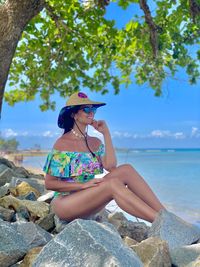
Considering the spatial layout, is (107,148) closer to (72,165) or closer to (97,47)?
(72,165)

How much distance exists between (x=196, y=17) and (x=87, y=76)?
3.39m

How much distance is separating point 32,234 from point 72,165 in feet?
2.83

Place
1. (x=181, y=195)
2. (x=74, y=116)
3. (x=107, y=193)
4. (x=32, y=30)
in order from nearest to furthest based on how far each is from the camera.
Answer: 1. (x=107, y=193)
2. (x=74, y=116)
3. (x=32, y=30)
4. (x=181, y=195)

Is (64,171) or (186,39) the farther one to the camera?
(186,39)

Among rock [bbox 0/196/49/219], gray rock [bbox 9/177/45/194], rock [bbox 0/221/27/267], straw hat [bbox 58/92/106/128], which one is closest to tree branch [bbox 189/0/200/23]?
straw hat [bbox 58/92/106/128]

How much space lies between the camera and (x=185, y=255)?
3.26m

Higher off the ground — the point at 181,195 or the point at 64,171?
the point at 64,171

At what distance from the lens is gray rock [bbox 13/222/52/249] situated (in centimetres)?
363

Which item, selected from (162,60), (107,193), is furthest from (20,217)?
(162,60)

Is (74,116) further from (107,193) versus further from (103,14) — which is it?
(103,14)

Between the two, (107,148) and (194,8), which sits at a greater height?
(194,8)

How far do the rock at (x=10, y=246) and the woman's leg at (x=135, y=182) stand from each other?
1102 millimetres

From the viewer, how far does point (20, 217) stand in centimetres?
456

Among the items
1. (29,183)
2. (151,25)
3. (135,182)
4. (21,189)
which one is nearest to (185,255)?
(135,182)
